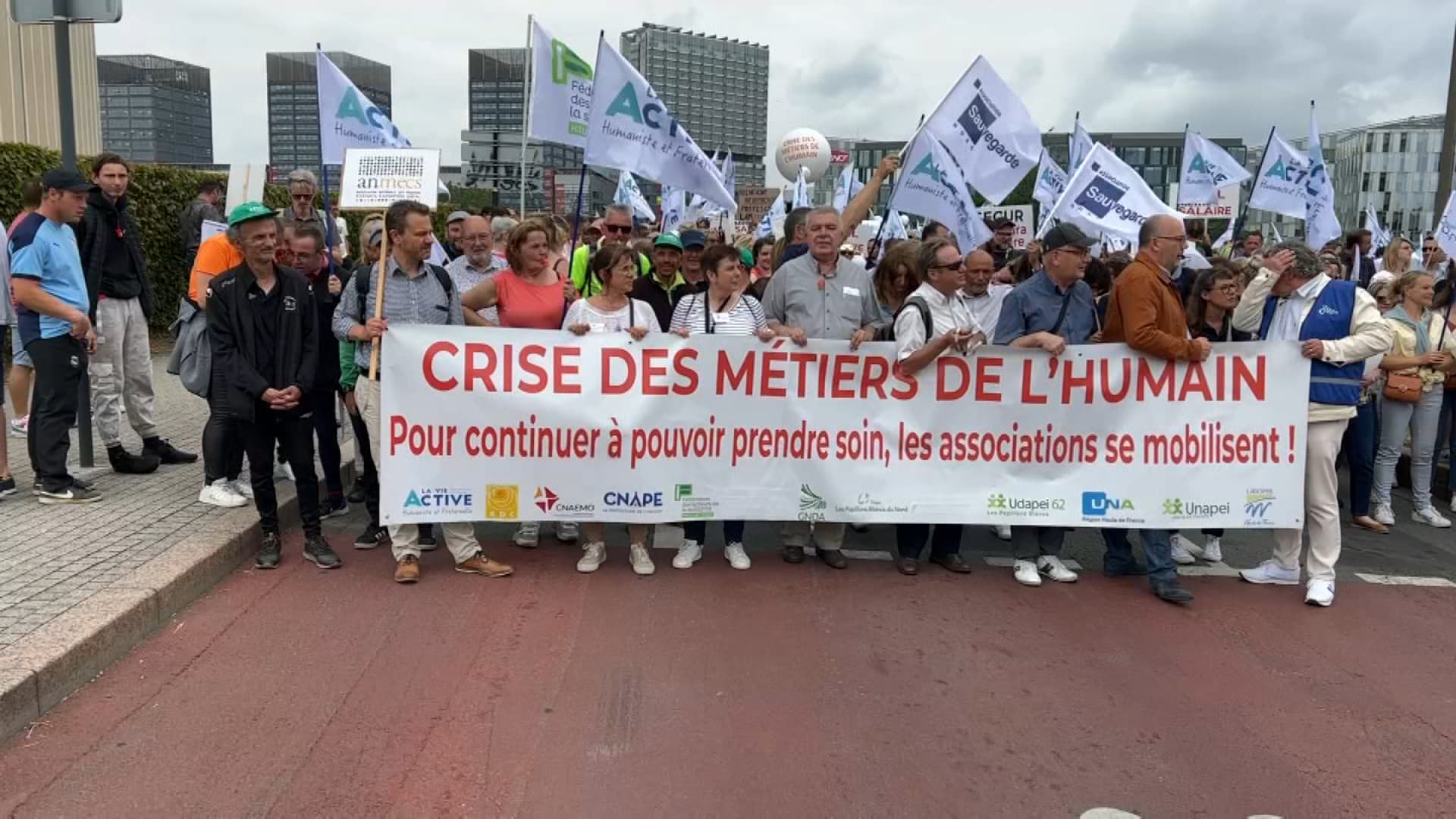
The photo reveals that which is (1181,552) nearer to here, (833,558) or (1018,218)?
(833,558)

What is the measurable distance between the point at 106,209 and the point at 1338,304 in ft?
24.0

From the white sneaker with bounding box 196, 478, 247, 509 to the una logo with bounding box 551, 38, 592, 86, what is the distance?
3.63m

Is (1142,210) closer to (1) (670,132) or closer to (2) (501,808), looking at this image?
(1) (670,132)

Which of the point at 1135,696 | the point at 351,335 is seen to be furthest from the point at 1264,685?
the point at 351,335

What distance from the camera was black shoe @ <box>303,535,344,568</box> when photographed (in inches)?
217

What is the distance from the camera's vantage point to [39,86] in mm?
18875

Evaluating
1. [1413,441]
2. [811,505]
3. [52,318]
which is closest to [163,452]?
[52,318]

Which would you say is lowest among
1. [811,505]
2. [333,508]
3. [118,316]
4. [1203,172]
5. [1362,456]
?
[333,508]

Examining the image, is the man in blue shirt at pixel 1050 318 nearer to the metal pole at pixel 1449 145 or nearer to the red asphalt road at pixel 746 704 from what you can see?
the red asphalt road at pixel 746 704

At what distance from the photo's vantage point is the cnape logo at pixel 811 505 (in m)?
5.74

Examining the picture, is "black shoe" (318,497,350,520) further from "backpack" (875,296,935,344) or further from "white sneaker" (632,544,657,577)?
"backpack" (875,296,935,344)

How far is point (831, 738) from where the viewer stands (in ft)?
12.3

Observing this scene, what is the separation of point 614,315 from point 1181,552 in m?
3.64

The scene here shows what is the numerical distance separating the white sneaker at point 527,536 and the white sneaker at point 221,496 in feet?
5.25
